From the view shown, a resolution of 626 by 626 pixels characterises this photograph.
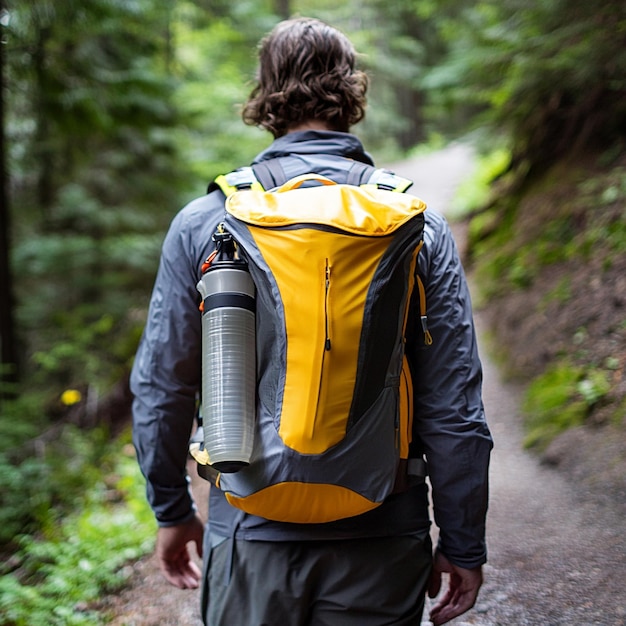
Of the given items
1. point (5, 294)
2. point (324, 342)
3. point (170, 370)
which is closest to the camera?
point (324, 342)

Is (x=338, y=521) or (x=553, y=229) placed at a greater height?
(x=553, y=229)

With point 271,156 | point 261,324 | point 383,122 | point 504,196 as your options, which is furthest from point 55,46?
point 383,122

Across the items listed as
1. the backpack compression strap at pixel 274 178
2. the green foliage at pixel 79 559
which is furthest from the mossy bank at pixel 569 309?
the green foliage at pixel 79 559

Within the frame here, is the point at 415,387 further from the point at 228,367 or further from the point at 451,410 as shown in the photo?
the point at 228,367

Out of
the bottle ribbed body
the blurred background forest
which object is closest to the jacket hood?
the bottle ribbed body

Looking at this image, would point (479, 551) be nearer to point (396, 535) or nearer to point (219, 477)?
point (396, 535)

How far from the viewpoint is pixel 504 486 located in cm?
417

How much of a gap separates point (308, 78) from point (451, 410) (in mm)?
1160

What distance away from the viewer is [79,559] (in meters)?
4.44

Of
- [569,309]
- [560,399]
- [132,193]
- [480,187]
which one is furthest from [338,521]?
[480,187]

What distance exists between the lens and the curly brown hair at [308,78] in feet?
6.91

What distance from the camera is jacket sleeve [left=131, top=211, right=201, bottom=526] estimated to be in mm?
2020

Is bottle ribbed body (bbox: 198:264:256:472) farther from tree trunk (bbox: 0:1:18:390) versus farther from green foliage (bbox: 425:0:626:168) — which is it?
tree trunk (bbox: 0:1:18:390)

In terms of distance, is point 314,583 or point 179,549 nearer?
point 314,583
